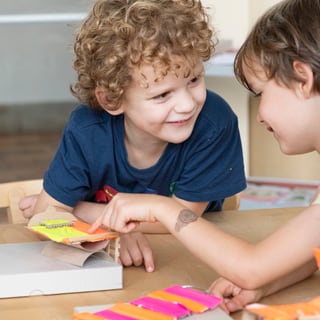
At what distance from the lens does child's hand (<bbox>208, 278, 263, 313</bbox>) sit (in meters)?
1.36

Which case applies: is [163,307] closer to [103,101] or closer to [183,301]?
[183,301]

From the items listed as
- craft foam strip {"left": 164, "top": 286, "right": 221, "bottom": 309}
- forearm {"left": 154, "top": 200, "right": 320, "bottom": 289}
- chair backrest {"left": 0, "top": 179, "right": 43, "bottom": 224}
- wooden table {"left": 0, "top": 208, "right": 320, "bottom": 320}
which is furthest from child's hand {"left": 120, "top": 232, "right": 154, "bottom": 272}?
chair backrest {"left": 0, "top": 179, "right": 43, "bottom": 224}

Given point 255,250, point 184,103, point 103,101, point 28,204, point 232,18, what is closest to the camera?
point 255,250

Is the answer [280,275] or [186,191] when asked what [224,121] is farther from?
[280,275]

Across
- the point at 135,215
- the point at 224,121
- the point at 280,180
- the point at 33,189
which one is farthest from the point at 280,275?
the point at 280,180

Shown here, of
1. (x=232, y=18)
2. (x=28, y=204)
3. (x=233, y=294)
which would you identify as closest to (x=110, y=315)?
(x=233, y=294)

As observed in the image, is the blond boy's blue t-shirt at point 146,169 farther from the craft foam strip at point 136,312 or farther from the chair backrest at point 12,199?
the craft foam strip at point 136,312

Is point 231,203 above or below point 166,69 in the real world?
below

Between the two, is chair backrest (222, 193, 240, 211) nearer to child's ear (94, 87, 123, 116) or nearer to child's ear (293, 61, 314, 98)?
child's ear (94, 87, 123, 116)

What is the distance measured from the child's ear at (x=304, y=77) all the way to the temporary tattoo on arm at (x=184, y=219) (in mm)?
272

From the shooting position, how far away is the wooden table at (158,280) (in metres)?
1.36

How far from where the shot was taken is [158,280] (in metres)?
1.49

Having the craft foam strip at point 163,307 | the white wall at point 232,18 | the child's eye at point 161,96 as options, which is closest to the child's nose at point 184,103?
the child's eye at point 161,96

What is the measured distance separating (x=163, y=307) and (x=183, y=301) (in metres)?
0.03
